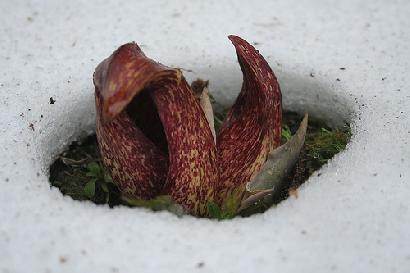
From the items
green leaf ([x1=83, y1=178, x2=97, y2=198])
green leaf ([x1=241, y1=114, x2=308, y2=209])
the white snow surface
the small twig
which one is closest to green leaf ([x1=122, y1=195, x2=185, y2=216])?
the white snow surface

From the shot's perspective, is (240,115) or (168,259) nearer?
(168,259)

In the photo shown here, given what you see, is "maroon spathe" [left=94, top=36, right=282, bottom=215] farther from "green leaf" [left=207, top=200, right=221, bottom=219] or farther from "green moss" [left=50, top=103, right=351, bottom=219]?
"green moss" [left=50, top=103, right=351, bottom=219]

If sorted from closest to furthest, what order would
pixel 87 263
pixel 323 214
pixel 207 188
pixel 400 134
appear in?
pixel 87 263
pixel 323 214
pixel 207 188
pixel 400 134

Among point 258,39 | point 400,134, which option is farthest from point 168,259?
point 258,39

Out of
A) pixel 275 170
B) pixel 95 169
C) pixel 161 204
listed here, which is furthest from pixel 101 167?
pixel 275 170

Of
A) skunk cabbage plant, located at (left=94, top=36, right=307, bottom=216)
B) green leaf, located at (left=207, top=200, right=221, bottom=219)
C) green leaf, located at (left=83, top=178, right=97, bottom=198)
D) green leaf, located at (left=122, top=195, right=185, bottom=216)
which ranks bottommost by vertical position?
green leaf, located at (left=83, top=178, right=97, bottom=198)

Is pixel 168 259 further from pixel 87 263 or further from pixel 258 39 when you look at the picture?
pixel 258 39
